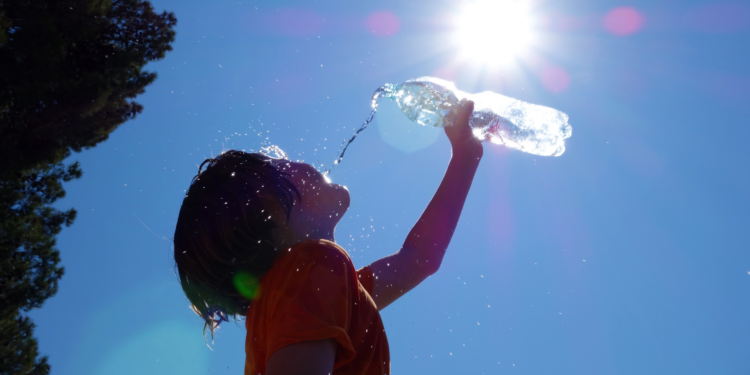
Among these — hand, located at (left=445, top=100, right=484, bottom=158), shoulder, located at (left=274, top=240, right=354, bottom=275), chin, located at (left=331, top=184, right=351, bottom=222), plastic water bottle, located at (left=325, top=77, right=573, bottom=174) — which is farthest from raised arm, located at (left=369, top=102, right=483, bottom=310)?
plastic water bottle, located at (left=325, top=77, right=573, bottom=174)

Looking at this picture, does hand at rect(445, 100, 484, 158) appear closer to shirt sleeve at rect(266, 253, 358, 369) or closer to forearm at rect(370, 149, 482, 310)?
forearm at rect(370, 149, 482, 310)

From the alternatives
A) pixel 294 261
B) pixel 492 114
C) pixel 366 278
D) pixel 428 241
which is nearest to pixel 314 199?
pixel 366 278

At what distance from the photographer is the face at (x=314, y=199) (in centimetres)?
210

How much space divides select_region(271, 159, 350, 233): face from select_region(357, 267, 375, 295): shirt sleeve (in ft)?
0.98

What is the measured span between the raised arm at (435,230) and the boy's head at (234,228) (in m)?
0.43

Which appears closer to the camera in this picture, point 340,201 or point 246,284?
point 246,284

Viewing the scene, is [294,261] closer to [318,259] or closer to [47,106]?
[318,259]

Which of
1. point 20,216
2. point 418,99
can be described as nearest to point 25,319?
point 20,216

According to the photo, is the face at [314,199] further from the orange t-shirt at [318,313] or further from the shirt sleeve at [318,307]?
the shirt sleeve at [318,307]

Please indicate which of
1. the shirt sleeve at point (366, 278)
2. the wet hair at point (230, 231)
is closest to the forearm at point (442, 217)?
the shirt sleeve at point (366, 278)

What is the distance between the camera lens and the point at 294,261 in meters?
1.41

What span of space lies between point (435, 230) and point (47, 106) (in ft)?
24.4

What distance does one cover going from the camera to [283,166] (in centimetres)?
224

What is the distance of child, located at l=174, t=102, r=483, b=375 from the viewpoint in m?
1.20
